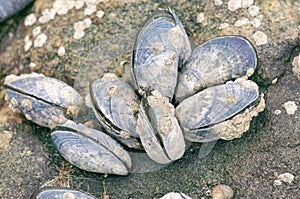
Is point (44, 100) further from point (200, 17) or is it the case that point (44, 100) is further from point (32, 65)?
point (200, 17)

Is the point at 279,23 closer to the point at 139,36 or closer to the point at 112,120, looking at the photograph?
the point at 139,36

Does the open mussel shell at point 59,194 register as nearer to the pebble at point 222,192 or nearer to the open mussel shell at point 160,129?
the open mussel shell at point 160,129

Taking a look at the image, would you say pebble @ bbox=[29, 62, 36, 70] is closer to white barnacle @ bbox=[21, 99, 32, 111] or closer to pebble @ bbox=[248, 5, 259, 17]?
white barnacle @ bbox=[21, 99, 32, 111]

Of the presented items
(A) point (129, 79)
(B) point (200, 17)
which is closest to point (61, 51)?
(A) point (129, 79)

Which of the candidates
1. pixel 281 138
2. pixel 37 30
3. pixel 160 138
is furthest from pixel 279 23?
pixel 37 30

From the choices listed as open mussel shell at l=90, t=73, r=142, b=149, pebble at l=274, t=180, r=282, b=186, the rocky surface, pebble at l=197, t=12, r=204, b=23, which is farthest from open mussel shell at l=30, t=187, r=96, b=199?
pebble at l=197, t=12, r=204, b=23

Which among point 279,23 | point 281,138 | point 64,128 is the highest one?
point 64,128

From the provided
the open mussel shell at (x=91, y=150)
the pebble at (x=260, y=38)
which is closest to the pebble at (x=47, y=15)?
the open mussel shell at (x=91, y=150)
